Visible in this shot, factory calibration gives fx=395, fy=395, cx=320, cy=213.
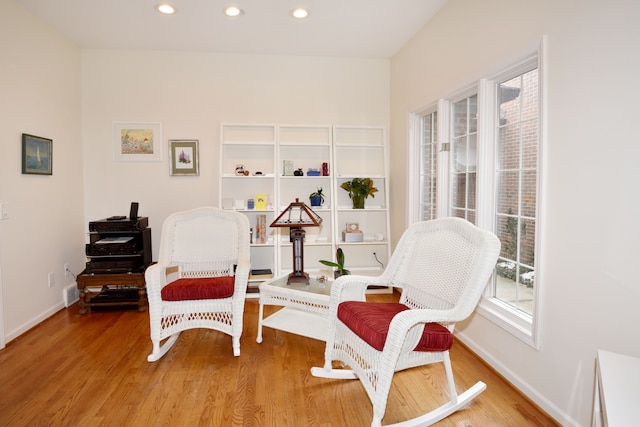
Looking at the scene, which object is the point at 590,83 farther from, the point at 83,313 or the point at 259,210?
the point at 83,313

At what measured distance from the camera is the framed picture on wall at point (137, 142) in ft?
14.4

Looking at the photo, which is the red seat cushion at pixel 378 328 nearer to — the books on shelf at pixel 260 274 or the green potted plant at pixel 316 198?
the books on shelf at pixel 260 274

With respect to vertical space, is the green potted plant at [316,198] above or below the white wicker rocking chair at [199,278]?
above

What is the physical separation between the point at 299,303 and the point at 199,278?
80 centimetres

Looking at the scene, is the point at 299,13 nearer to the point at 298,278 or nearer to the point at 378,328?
the point at 298,278

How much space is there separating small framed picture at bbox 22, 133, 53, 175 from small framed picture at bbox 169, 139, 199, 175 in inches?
44.9

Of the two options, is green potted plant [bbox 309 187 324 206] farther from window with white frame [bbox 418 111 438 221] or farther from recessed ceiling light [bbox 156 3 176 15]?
recessed ceiling light [bbox 156 3 176 15]

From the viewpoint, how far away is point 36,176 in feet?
11.3

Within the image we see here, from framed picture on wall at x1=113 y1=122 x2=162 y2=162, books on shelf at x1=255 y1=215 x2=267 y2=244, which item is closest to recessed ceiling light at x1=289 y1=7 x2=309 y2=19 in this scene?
framed picture on wall at x1=113 y1=122 x2=162 y2=162

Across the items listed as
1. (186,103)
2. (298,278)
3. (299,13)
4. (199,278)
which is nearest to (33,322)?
(199,278)

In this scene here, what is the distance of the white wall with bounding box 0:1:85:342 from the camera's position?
3.07m

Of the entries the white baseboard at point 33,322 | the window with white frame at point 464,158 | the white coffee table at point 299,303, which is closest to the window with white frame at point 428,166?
the window with white frame at point 464,158

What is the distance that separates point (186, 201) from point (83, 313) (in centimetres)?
150

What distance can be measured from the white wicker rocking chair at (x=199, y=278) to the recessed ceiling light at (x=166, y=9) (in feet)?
5.57
